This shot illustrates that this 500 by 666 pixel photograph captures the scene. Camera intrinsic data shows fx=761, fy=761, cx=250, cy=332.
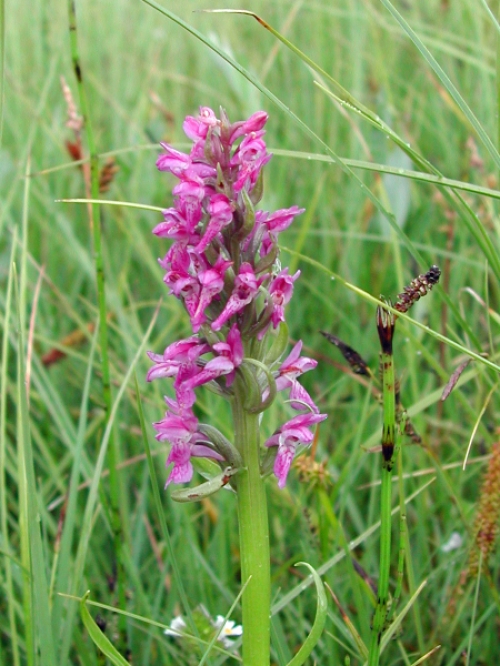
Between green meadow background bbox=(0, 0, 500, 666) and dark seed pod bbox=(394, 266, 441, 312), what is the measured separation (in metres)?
0.11

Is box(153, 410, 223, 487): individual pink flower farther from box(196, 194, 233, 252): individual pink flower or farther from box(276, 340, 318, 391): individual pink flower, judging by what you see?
Answer: box(196, 194, 233, 252): individual pink flower

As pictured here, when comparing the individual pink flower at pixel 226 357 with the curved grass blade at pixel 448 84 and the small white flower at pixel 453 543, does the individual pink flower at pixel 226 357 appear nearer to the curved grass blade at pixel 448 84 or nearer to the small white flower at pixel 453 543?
the curved grass blade at pixel 448 84

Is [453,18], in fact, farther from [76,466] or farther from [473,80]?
[76,466]

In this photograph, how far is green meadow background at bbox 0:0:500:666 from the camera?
1358 millimetres

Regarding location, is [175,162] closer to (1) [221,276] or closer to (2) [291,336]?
(1) [221,276]

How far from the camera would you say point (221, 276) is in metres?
1.02

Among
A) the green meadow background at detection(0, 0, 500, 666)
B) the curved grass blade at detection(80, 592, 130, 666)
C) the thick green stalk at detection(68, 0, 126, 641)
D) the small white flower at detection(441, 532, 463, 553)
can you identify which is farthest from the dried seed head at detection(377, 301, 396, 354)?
the small white flower at detection(441, 532, 463, 553)

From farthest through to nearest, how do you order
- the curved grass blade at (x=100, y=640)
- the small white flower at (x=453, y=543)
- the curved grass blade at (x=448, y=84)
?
the small white flower at (x=453, y=543), the curved grass blade at (x=448, y=84), the curved grass blade at (x=100, y=640)

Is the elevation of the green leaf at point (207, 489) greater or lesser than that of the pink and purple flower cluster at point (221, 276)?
lesser

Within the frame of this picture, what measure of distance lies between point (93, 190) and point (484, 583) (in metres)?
1.16

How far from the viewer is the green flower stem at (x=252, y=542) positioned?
105cm

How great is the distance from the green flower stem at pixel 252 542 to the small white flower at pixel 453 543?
763mm

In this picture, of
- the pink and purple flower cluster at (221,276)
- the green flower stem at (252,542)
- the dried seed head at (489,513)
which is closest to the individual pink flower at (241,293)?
the pink and purple flower cluster at (221,276)

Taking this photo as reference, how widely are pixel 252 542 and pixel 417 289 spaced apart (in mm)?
414
